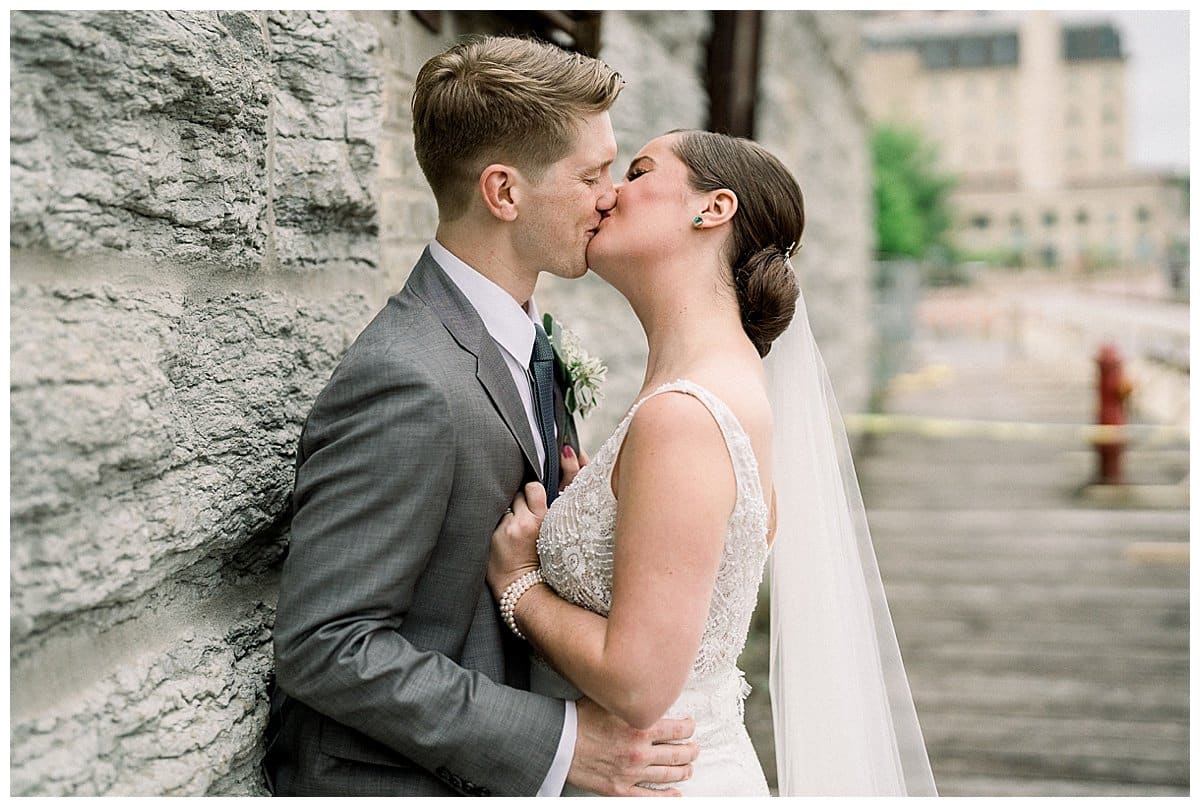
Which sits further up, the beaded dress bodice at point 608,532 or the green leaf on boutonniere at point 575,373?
the green leaf on boutonniere at point 575,373

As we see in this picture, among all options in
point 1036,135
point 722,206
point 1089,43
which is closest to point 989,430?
point 722,206

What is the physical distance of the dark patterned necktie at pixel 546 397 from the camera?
2.15 m

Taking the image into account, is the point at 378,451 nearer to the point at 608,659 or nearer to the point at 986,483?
the point at 608,659

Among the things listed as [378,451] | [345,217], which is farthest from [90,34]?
[345,217]

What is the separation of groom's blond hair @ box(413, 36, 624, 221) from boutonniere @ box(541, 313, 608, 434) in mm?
414

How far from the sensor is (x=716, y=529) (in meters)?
1.83

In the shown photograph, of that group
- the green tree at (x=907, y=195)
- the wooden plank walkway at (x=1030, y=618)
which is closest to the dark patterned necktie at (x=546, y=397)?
the wooden plank walkway at (x=1030, y=618)

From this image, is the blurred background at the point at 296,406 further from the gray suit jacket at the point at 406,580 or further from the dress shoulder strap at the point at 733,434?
the dress shoulder strap at the point at 733,434

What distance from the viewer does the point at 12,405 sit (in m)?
1.45

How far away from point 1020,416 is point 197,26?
15.8 metres

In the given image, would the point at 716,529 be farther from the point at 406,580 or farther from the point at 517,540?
the point at 406,580

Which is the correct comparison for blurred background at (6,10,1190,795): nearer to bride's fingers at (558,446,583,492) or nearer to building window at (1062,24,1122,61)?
bride's fingers at (558,446,583,492)

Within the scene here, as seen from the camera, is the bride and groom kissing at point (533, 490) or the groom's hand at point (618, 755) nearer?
the bride and groom kissing at point (533, 490)

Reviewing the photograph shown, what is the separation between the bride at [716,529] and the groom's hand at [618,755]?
3.6 inches
